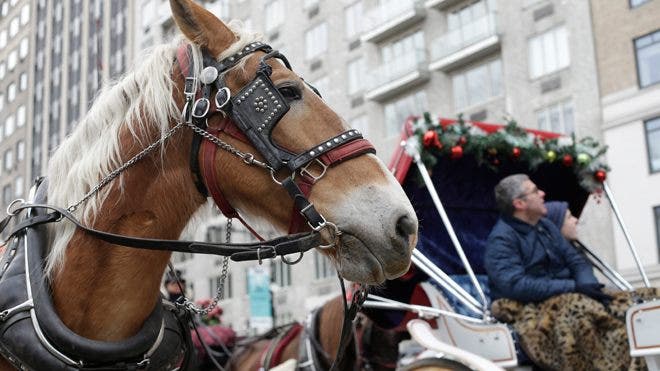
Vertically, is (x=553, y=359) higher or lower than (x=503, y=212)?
lower

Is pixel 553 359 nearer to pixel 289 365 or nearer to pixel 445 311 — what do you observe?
pixel 445 311

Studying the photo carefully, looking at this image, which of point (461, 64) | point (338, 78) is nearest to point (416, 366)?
point (461, 64)

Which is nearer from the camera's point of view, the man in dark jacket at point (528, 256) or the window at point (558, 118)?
the man in dark jacket at point (528, 256)

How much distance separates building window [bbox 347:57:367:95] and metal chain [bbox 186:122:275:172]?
87.4 feet

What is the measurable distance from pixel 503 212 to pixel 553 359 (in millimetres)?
1267

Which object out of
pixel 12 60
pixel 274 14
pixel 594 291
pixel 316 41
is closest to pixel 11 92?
pixel 12 60

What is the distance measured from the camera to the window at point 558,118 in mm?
22031

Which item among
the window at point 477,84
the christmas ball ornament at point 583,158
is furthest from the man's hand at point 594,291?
the window at point 477,84

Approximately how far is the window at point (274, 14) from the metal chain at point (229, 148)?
3186 centimetres

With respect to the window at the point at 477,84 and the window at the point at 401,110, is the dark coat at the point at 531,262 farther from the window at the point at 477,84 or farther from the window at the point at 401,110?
the window at the point at 401,110

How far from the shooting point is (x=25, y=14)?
5403 cm

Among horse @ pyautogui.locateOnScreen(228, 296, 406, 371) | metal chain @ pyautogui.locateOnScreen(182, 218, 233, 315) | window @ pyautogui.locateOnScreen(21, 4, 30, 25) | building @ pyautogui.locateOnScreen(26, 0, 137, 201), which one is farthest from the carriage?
Result: window @ pyautogui.locateOnScreen(21, 4, 30, 25)

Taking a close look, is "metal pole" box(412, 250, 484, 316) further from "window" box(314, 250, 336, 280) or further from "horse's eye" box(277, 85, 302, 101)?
"window" box(314, 250, 336, 280)

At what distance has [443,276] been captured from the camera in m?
5.66
